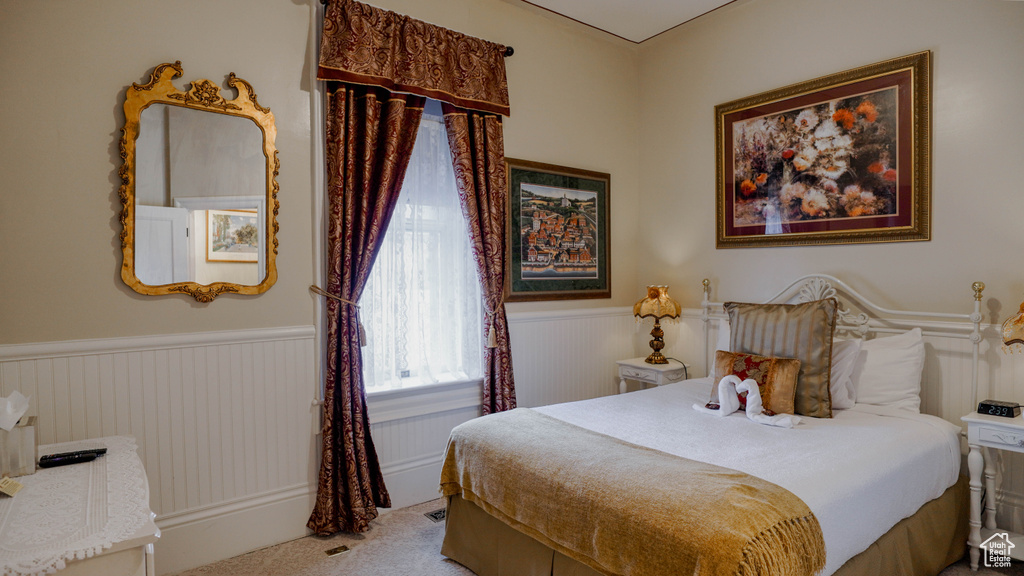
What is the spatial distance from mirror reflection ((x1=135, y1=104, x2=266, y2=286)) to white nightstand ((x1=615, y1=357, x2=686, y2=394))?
8.22ft

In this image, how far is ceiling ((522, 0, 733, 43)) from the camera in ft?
11.5

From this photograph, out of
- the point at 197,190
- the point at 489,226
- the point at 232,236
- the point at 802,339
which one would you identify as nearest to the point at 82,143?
the point at 197,190

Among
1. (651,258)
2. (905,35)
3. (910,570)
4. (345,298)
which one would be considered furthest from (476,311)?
(905,35)

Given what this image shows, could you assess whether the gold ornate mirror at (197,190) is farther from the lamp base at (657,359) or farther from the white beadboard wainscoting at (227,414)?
the lamp base at (657,359)

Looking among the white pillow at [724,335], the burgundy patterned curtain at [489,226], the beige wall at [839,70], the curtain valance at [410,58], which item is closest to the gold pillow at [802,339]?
the white pillow at [724,335]

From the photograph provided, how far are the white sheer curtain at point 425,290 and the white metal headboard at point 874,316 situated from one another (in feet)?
6.47

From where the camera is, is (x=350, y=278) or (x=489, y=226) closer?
(x=350, y=278)

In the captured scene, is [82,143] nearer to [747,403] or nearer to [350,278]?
[350,278]

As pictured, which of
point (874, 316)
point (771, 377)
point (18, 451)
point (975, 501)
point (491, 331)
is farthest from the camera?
point (491, 331)

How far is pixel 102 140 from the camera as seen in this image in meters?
2.31

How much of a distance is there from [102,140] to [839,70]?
379 centimetres

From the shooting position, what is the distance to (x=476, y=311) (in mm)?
3447

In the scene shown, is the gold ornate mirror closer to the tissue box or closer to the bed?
the tissue box

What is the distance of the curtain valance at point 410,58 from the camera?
111 inches
